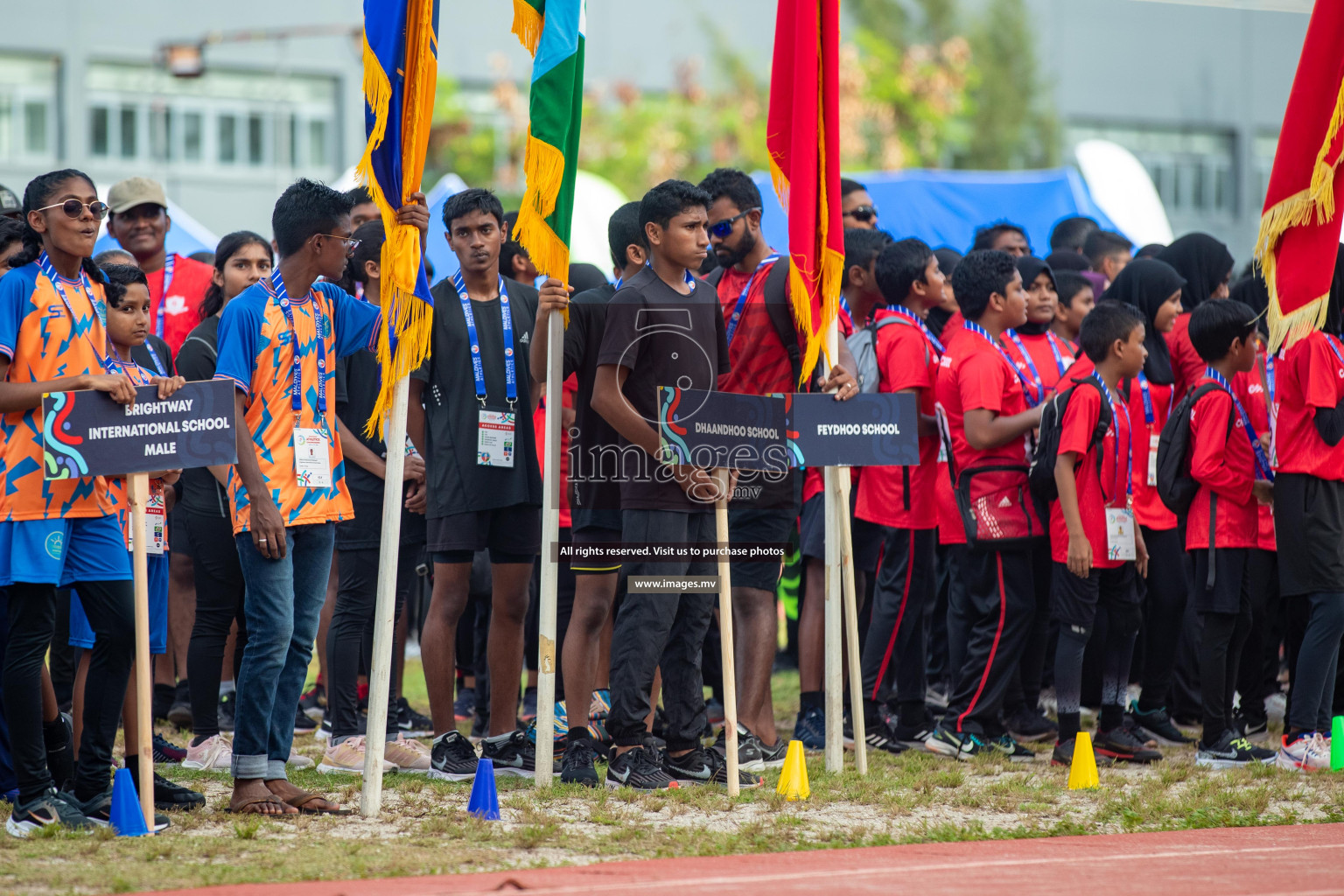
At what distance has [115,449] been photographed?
5.46 m

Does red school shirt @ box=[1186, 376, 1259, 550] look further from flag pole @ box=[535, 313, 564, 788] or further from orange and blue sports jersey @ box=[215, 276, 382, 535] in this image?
orange and blue sports jersey @ box=[215, 276, 382, 535]

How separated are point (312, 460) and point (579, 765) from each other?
165cm

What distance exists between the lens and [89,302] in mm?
5801

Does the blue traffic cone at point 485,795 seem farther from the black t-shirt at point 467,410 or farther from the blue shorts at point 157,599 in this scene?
the blue shorts at point 157,599

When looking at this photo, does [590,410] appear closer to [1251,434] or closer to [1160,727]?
[1251,434]

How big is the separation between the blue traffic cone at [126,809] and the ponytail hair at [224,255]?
9.57 ft

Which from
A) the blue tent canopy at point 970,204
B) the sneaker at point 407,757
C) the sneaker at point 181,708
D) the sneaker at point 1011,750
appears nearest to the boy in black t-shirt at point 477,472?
the sneaker at point 407,757

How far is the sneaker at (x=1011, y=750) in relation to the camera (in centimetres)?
753

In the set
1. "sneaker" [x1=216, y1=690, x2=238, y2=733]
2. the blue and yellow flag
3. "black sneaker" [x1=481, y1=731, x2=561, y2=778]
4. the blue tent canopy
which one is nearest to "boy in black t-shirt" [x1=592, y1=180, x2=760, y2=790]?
"black sneaker" [x1=481, y1=731, x2=561, y2=778]

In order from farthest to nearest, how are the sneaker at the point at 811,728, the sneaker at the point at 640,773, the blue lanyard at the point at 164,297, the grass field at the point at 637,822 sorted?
the blue lanyard at the point at 164,297 < the sneaker at the point at 811,728 < the sneaker at the point at 640,773 < the grass field at the point at 637,822

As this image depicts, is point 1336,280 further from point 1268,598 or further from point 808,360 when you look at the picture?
point 808,360

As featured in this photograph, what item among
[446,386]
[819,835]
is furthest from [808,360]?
[819,835]

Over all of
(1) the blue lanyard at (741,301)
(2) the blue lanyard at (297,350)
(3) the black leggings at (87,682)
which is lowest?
(3) the black leggings at (87,682)

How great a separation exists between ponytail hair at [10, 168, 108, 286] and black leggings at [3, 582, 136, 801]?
1.16m
